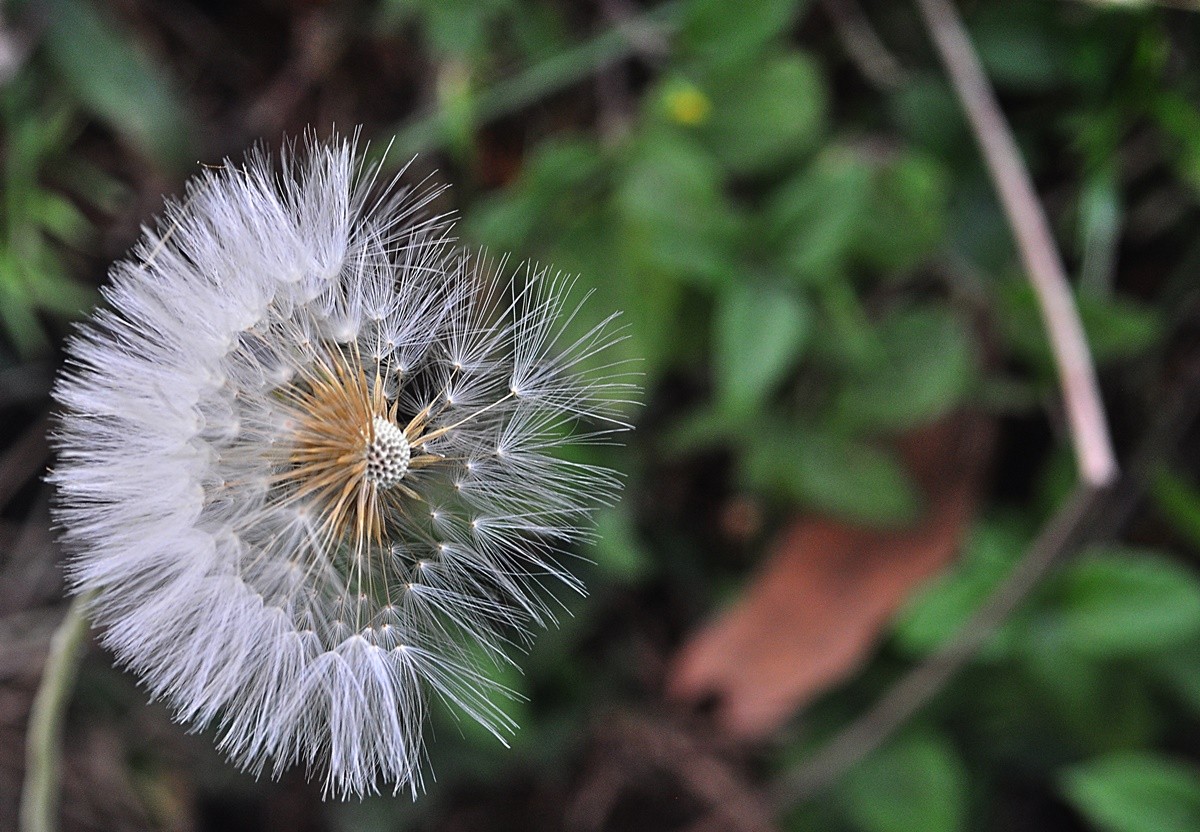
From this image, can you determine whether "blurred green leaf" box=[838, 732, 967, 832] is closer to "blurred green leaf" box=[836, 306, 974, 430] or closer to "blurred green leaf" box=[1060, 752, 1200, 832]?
"blurred green leaf" box=[1060, 752, 1200, 832]

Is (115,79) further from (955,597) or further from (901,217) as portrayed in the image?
(955,597)


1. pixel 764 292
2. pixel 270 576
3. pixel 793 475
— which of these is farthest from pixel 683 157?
pixel 270 576

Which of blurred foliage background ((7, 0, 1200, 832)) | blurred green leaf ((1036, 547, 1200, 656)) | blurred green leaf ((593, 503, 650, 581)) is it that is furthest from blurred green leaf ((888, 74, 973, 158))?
blurred green leaf ((593, 503, 650, 581))

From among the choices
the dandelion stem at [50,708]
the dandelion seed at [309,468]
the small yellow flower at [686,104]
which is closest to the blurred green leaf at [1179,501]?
the small yellow flower at [686,104]

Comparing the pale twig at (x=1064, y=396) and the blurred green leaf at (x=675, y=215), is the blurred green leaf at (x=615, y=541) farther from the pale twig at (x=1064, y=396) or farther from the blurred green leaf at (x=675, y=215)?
the pale twig at (x=1064, y=396)

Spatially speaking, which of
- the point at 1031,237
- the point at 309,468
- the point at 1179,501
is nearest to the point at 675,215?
the point at 1031,237
